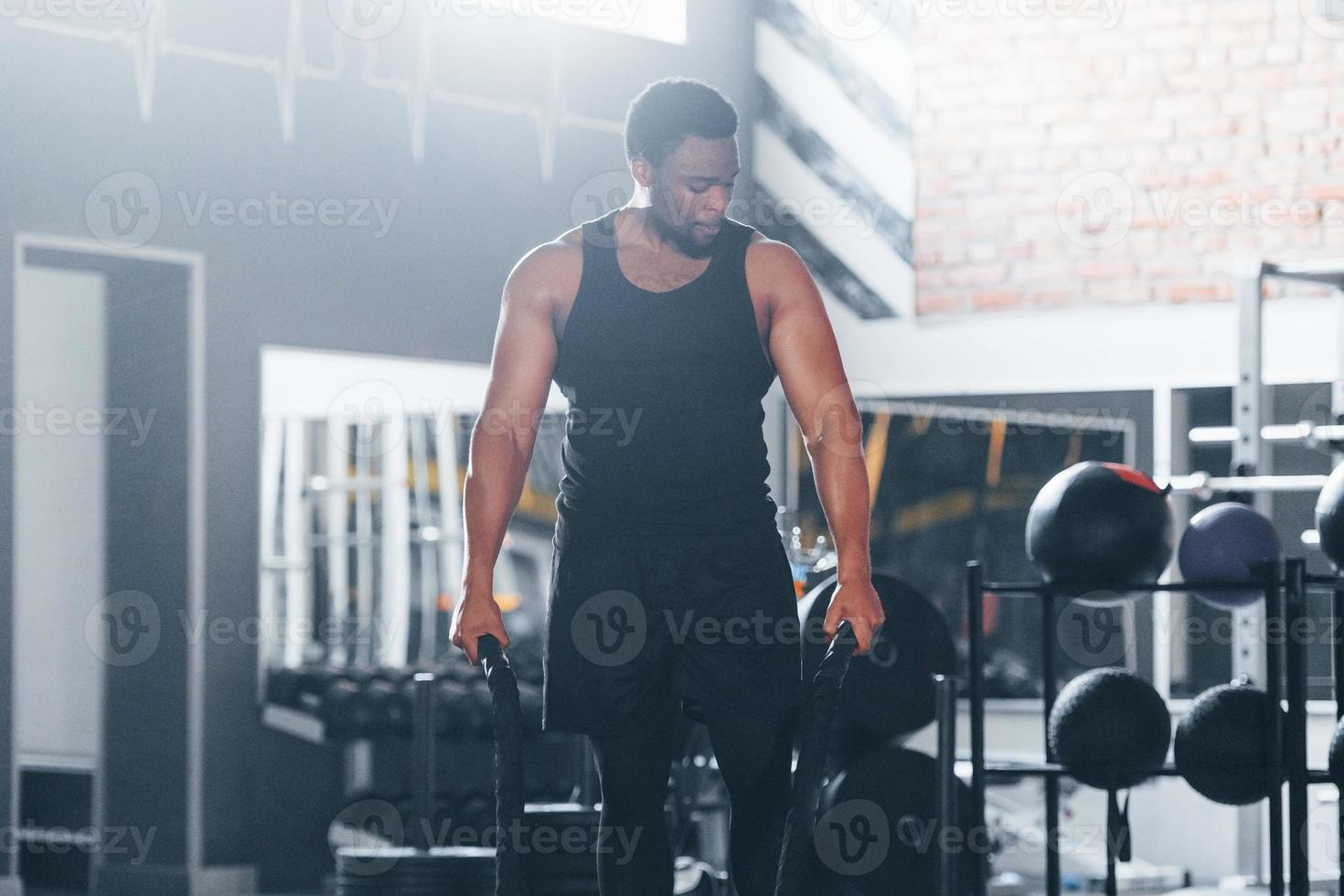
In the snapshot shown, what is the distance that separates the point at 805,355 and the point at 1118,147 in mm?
4330

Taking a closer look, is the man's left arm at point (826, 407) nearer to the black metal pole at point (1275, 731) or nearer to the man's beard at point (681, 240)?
the man's beard at point (681, 240)

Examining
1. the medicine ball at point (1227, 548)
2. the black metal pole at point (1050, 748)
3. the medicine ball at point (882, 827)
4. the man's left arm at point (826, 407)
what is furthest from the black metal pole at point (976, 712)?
the man's left arm at point (826, 407)

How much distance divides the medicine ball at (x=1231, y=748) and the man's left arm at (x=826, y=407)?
1.49 m

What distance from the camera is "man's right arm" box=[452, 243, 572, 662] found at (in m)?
2.39

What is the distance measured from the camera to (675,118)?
7.63 ft

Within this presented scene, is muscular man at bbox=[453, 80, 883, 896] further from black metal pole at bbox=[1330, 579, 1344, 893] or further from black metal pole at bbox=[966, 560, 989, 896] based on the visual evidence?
black metal pole at bbox=[1330, 579, 1344, 893]

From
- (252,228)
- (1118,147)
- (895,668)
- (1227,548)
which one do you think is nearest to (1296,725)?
(1227,548)

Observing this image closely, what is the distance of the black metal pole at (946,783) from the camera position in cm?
329

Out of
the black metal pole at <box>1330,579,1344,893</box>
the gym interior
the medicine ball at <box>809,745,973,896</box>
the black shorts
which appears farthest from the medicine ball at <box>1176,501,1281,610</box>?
the black shorts

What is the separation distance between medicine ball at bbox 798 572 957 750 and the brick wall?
2.46 m

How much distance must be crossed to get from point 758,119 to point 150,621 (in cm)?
312

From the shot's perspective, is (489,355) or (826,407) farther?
(489,355)

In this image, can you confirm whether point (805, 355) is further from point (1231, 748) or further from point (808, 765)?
point (1231, 748)

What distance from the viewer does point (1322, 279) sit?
494 centimetres
